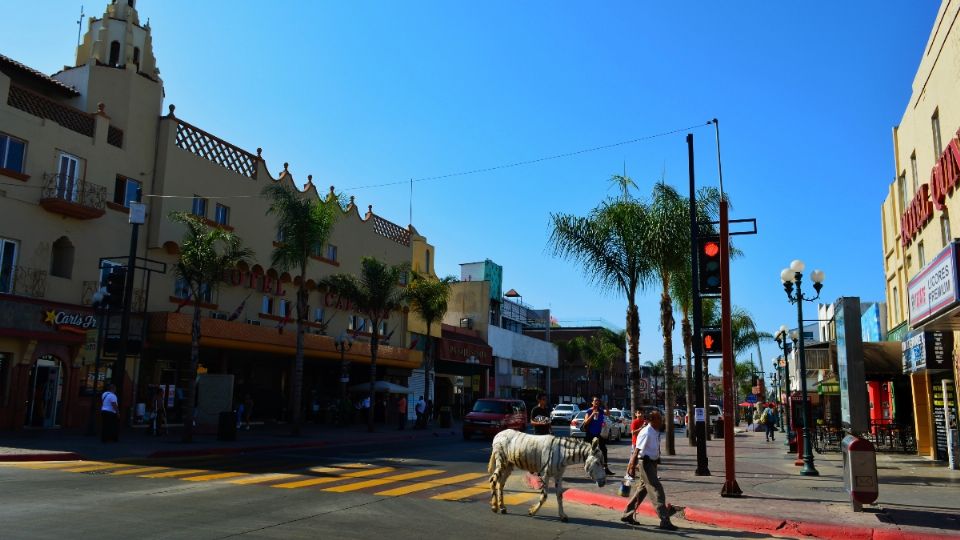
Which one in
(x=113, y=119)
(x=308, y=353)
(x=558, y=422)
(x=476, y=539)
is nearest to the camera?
(x=476, y=539)

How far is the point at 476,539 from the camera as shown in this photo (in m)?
8.97

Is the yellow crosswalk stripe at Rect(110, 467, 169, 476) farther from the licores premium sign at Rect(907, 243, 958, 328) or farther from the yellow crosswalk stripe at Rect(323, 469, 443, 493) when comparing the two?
the licores premium sign at Rect(907, 243, 958, 328)

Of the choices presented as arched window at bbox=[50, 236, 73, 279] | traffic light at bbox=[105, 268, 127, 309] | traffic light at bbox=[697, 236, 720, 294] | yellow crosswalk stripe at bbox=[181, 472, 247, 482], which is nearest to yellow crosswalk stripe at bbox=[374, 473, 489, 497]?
yellow crosswalk stripe at bbox=[181, 472, 247, 482]

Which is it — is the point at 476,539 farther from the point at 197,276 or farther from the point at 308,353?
the point at 308,353

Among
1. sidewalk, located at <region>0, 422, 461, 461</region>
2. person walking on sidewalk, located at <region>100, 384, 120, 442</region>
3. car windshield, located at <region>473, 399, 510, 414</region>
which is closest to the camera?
sidewalk, located at <region>0, 422, 461, 461</region>

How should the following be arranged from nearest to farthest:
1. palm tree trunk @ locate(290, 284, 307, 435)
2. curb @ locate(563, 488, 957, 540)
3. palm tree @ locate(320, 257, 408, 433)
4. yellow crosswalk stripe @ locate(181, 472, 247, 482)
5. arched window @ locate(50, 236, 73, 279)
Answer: curb @ locate(563, 488, 957, 540) → yellow crosswalk stripe @ locate(181, 472, 247, 482) → arched window @ locate(50, 236, 73, 279) → palm tree trunk @ locate(290, 284, 307, 435) → palm tree @ locate(320, 257, 408, 433)

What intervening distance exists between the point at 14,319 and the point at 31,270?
6.66ft

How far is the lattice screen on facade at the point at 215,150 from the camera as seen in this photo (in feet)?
106

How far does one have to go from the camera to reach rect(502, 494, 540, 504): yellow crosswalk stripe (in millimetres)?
12864

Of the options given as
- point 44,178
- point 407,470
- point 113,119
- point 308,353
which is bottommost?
point 407,470

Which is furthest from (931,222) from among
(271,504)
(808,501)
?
(271,504)

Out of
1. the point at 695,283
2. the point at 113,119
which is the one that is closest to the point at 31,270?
the point at 113,119

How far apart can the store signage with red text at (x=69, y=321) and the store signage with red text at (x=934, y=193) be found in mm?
27421

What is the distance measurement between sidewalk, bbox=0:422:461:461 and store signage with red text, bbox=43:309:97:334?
143 inches
